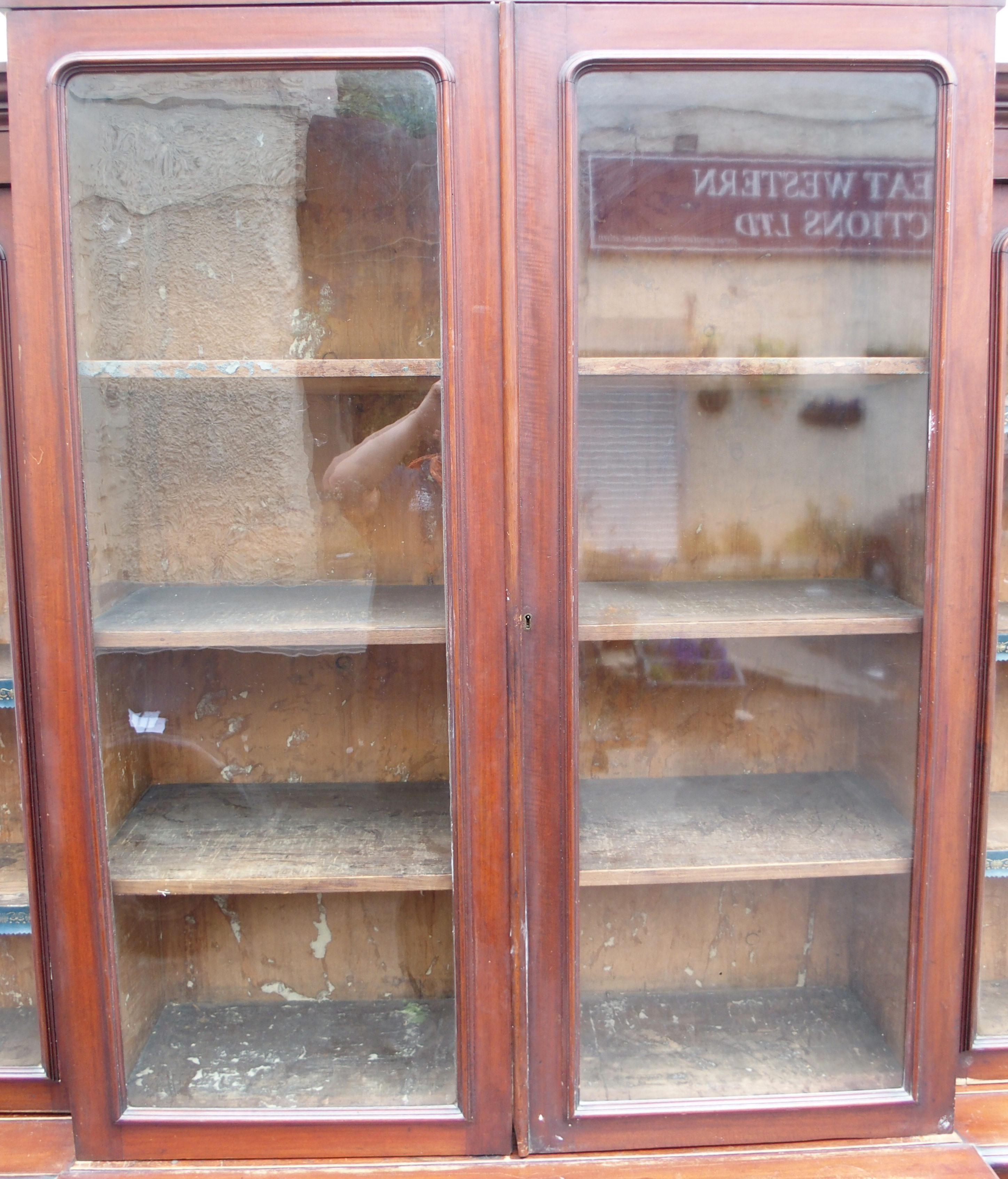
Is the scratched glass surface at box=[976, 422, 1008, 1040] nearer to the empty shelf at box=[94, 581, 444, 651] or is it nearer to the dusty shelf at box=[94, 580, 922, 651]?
the dusty shelf at box=[94, 580, 922, 651]

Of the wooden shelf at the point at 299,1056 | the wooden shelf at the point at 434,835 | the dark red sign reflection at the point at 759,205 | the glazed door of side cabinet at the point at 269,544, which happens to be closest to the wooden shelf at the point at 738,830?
the wooden shelf at the point at 434,835

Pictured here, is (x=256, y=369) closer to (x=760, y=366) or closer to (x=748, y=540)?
(x=760, y=366)

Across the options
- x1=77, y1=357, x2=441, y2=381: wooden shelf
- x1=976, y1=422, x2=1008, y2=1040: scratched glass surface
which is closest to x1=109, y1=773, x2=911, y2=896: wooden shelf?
x1=976, y1=422, x2=1008, y2=1040: scratched glass surface

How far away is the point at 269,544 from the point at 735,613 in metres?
0.76

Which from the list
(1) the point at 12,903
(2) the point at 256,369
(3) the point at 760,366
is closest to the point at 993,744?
(3) the point at 760,366

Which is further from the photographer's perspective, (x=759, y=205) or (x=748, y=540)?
(x=748, y=540)

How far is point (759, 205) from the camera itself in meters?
1.30

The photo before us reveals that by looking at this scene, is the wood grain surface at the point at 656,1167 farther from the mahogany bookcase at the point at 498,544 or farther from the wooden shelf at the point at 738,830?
the wooden shelf at the point at 738,830

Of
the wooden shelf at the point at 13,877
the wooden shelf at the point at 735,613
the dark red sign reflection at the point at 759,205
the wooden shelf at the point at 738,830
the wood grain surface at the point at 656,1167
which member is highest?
the dark red sign reflection at the point at 759,205

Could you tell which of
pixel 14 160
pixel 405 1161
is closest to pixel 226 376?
pixel 14 160

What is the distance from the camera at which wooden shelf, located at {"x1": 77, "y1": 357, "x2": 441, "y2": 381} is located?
116cm

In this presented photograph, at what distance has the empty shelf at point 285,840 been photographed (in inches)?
48.3

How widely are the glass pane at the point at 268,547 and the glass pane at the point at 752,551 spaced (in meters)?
0.26

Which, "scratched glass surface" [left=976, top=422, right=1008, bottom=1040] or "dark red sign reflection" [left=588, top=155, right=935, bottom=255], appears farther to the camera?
"scratched glass surface" [left=976, top=422, right=1008, bottom=1040]
